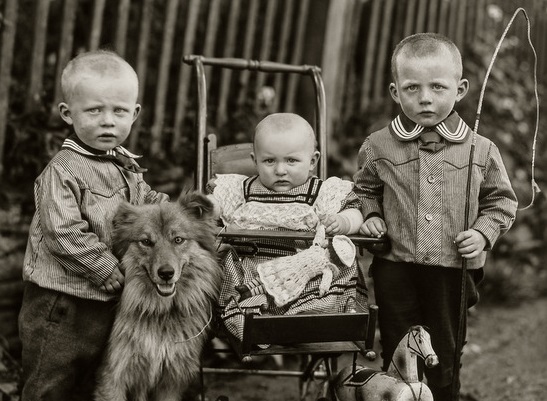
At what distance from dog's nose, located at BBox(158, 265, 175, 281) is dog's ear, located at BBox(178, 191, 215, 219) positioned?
0.37 metres

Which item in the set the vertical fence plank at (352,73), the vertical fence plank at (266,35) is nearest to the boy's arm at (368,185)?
the vertical fence plank at (266,35)

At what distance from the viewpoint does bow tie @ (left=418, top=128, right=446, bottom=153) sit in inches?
149

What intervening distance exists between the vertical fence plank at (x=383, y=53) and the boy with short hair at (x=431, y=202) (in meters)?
3.32

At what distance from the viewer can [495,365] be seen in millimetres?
6059

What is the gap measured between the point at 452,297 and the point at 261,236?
1061mm

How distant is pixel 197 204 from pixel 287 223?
442 millimetres

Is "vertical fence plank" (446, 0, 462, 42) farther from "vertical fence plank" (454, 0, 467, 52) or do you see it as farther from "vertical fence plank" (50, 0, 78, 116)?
"vertical fence plank" (50, 0, 78, 116)

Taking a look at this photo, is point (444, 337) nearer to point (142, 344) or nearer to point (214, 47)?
point (142, 344)

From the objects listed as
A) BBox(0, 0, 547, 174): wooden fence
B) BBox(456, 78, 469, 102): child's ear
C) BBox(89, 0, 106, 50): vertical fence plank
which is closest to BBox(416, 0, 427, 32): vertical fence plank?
BBox(0, 0, 547, 174): wooden fence

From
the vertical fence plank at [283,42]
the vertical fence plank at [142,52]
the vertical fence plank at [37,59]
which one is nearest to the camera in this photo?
the vertical fence plank at [37,59]

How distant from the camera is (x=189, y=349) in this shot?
368cm

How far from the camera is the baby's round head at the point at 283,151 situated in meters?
3.83

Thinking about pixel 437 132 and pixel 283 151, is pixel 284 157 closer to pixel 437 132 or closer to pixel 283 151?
pixel 283 151

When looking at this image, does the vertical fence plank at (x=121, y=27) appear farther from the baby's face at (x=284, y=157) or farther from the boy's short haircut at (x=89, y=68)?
the baby's face at (x=284, y=157)
